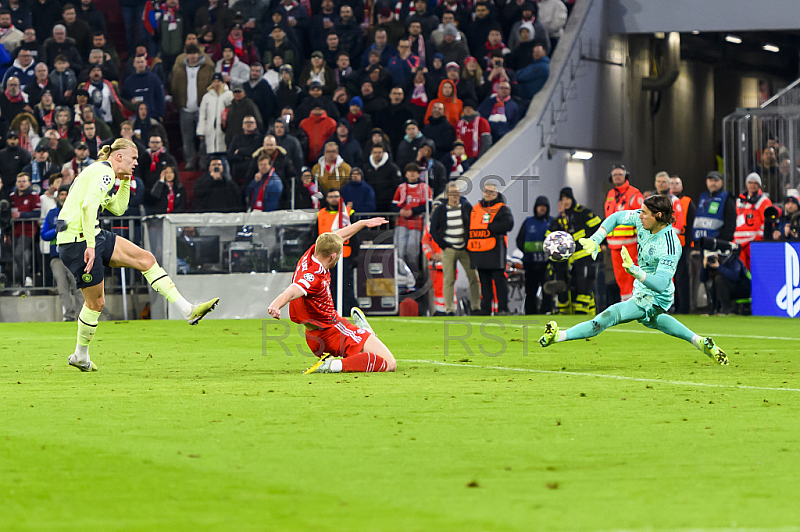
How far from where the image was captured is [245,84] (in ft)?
77.3

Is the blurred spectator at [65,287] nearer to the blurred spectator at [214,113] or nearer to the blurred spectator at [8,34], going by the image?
the blurred spectator at [214,113]

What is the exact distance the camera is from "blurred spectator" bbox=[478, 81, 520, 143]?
23.3 m

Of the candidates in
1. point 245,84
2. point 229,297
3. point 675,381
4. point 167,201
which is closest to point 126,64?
point 245,84

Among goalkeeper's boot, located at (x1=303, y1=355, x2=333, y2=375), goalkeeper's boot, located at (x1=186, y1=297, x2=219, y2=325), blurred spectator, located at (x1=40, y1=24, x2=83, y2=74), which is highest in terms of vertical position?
blurred spectator, located at (x1=40, y1=24, x2=83, y2=74)

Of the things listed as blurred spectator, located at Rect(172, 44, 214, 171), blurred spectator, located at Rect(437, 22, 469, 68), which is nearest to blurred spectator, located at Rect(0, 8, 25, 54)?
blurred spectator, located at Rect(172, 44, 214, 171)

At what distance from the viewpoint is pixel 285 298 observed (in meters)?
9.10

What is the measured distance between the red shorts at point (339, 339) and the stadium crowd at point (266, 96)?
10.0m

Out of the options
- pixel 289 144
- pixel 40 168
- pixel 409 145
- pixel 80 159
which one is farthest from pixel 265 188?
pixel 40 168

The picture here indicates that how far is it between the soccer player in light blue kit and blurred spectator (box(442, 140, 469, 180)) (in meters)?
10.8

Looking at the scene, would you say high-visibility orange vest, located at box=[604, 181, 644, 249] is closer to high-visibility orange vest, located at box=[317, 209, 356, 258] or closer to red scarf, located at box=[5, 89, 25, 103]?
high-visibility orange vest, located at box=[317, 209, 356, 258]

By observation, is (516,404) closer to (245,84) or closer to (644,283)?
(644,283)

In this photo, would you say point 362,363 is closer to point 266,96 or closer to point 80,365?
point 80,365

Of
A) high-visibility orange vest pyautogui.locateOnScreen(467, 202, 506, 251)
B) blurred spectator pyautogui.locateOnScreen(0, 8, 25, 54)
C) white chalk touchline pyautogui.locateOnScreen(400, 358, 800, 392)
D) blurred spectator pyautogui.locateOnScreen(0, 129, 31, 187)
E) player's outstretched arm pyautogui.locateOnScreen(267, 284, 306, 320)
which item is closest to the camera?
player's outstretched arm pyautogui.locateOnScreen(267, 284, 306, 320)

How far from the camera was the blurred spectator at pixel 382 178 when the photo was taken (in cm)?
2066
